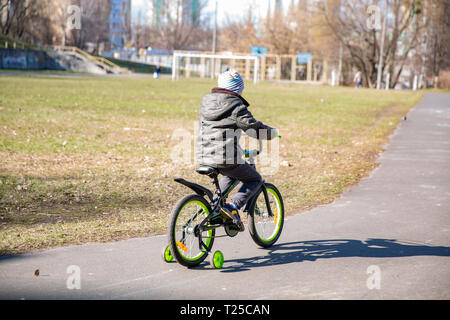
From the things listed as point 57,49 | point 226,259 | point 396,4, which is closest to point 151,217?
point 226,259

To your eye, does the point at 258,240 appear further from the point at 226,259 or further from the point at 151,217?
the point at 151,217

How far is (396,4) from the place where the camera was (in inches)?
2346

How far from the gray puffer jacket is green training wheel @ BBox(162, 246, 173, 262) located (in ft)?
2.71

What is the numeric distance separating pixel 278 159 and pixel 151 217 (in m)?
5.30

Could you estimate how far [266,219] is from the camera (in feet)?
19.6

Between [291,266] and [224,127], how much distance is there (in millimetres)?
1393

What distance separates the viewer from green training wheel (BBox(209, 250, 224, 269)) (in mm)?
5062

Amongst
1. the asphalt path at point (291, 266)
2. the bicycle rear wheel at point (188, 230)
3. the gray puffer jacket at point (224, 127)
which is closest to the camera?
the asphalt path at point (291, 266)

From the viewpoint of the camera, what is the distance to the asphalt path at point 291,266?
177 inches

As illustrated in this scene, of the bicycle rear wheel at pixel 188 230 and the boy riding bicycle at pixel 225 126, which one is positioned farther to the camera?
the boy riding bicycle at pixel 225 126

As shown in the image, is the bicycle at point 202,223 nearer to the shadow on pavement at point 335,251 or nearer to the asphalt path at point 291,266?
the asphalt path at point 291,266

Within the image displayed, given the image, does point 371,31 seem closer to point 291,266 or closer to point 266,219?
point 266,219

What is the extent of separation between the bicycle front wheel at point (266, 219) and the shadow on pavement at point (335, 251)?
0.12 metres

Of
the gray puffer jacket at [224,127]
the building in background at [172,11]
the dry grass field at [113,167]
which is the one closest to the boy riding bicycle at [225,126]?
the gray puffer jacket at [224,127]
